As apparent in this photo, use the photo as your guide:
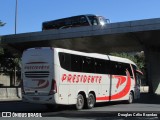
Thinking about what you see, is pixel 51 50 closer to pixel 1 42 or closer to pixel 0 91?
pixel 0 91

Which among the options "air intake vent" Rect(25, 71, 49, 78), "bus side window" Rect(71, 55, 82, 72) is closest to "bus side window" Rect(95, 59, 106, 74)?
"bus side window" Rect(71, 55, 82, 72)

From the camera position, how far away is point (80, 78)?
19812 millimetres

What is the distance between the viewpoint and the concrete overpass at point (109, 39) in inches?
1341

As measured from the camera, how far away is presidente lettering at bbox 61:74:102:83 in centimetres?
1861

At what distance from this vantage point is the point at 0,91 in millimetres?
32938

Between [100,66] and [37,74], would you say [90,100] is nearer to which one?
[100,66]

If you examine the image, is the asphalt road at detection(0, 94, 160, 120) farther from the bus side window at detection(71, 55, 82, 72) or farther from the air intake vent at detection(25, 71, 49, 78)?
the bus side window at detection(71, 55, 82, 72)

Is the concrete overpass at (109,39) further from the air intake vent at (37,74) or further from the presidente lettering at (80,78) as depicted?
the air intake vent at (37,74)

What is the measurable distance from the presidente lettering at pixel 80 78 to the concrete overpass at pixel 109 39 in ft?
41.6

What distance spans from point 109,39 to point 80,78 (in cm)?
1954

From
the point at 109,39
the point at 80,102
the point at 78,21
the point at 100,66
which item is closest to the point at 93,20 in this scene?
the point at 78,21

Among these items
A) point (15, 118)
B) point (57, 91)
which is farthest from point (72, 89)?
point (15, 118)

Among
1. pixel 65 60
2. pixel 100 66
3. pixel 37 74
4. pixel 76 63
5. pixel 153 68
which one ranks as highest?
pixel 65 60

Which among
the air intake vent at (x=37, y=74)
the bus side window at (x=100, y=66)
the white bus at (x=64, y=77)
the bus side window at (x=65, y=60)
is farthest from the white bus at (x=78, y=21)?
the air intake vent at (x=37, y=74)
